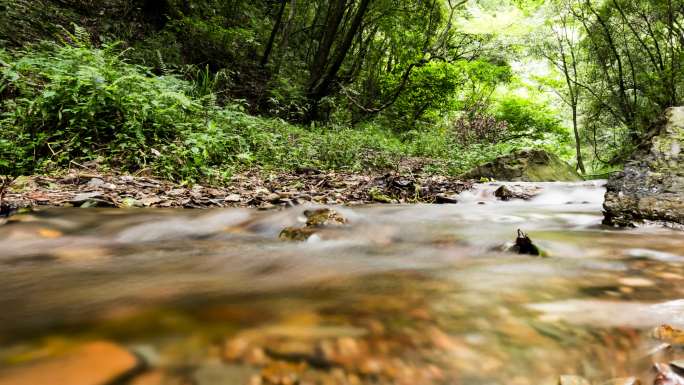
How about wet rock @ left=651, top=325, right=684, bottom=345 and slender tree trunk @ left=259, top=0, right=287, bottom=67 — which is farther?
slender tree trunk @ left=259, top=0, right=287, bottom=67

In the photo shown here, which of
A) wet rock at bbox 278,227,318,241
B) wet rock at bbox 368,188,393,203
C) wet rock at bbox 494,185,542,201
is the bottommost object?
wet rock at bbox 278,227,318,241

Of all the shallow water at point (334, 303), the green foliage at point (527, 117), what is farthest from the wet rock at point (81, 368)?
the green foliage at point (527, 117)

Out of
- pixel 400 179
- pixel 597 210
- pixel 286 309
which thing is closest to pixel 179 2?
pixel 400 179

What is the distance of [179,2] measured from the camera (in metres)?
10.7

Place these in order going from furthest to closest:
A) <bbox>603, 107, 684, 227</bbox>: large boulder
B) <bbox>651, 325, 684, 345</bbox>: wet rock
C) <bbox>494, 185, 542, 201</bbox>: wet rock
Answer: <bbox>494, 185, 542, 201</bbox>: wet rock → <bbox>603, 107, 684, 227</bbox>: large boulder → <bbox>651, 325, 684, 345</bbox>: wet rock

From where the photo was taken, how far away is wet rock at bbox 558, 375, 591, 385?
0.84 metres

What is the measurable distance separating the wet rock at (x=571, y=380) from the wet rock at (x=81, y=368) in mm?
915

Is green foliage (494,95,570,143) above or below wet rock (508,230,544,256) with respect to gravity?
above

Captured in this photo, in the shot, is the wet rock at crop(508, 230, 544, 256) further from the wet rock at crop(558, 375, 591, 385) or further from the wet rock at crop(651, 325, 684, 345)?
the wet rock at crop(558, 375, 591, 385)

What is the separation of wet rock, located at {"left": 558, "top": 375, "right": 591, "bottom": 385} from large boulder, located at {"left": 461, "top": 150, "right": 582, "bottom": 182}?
7.15m

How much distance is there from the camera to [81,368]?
2.57 ft

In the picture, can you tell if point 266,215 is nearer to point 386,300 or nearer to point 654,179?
point 386,300

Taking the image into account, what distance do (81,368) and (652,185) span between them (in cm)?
388

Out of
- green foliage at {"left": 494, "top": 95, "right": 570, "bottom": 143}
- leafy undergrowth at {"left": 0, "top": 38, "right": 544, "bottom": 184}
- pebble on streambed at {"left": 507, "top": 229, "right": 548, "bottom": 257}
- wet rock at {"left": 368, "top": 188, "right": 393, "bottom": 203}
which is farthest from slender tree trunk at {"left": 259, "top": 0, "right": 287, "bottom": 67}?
pebble on streambed at {"left": 507, "top": 229, "right": 548, "bottom": 257}
